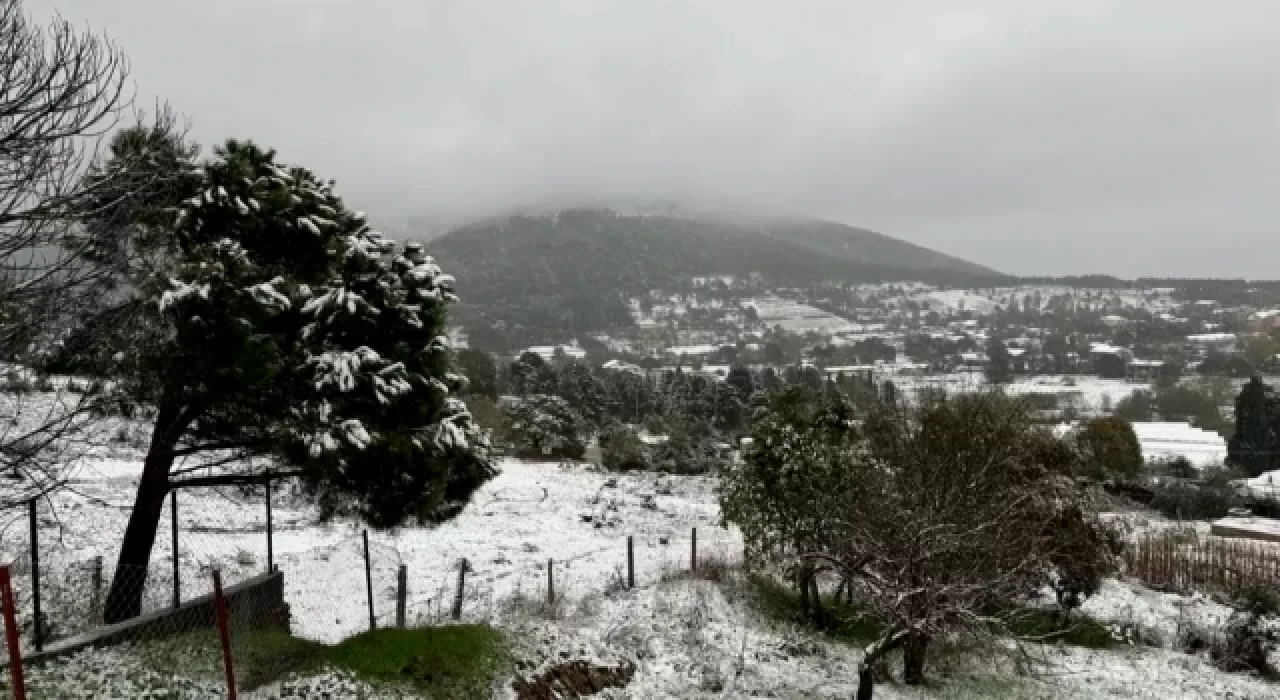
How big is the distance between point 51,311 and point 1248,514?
42860 mm

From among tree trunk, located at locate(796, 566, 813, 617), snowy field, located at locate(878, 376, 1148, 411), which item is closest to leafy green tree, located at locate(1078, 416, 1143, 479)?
tree trunk, located at locate(796, 566, 813, 617)

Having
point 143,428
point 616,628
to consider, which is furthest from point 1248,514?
point 143,428

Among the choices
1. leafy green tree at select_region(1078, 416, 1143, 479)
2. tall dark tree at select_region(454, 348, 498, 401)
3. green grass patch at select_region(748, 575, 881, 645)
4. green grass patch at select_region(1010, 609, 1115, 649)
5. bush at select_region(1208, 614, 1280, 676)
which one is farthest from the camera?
tall dark tree at select_region(454, 348, 498, 401)

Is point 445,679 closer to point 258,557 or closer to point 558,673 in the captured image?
point 558,673

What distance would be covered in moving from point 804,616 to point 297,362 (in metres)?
9.76

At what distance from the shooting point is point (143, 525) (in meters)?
9.19

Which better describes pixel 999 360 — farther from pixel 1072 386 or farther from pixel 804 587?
pixel 804 587

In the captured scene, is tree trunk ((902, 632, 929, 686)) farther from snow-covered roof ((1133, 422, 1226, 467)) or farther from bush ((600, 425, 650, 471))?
snow-covered roof ((1133, 422, 1226, 467))

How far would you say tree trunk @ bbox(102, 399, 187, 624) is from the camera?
8.84m

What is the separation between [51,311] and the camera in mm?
5371

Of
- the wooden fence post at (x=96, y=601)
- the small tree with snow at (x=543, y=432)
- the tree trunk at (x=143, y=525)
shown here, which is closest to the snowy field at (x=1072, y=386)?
the small tree with snow at (x=543, y=432)

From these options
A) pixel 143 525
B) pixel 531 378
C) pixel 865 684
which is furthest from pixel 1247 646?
pixel 531 378

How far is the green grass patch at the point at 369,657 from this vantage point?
809 cm

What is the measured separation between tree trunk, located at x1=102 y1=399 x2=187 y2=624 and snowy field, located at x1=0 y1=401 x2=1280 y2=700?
0.78 metres
